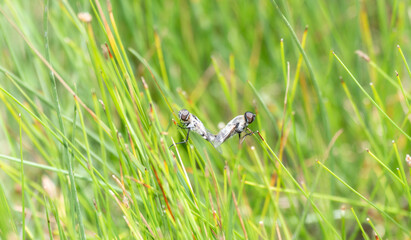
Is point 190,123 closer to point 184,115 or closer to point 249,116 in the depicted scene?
point 184,115

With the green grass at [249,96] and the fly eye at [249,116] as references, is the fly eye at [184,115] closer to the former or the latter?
the green grass at [249,96]

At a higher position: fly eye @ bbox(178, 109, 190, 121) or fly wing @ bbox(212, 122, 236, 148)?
fly eye @ bbox(178, 109, 190, 121)

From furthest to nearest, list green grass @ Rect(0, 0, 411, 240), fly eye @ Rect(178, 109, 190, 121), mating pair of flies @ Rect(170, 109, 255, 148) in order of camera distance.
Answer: green grass @ Rect(0, 0, 411, 240) → mating pair of flies @ Rect(170, 109, 255, 148) → fly eye @ Rect(178, 109, 190, 121)

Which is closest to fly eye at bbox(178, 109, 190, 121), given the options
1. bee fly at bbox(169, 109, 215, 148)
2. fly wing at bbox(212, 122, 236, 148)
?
bee fly at bbox(169, 109, 215, 148)

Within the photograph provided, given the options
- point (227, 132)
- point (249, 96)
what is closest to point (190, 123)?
point (227, 132)

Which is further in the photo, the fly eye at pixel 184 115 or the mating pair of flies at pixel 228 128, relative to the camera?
the mating pair of flies at pixel 228 128

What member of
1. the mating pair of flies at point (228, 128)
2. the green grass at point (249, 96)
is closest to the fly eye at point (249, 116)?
the mating pair of flies at point (228, 128)

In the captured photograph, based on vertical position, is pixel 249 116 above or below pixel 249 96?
below

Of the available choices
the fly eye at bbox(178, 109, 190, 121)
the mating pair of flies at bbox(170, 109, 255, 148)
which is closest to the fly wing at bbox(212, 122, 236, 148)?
the mating pair of flies at bbox(170, 109, 255, 148)

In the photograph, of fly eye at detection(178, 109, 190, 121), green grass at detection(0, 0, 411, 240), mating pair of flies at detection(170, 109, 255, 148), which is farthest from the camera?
green grass at detection(0, 0, 411, 240)

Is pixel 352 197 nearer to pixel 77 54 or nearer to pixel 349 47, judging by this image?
pixel 349 47

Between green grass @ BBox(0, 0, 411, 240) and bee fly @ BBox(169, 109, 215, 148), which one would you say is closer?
bee fly @ BBox(169, 109, 215, 148)

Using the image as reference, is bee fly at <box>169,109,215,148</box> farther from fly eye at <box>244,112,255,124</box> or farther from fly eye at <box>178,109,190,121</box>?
fly eye at <box>244,112,255,124</box>

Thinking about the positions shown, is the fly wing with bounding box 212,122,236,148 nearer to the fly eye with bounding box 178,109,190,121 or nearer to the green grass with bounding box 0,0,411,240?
the green grass with bounding box 0,0,411,240
